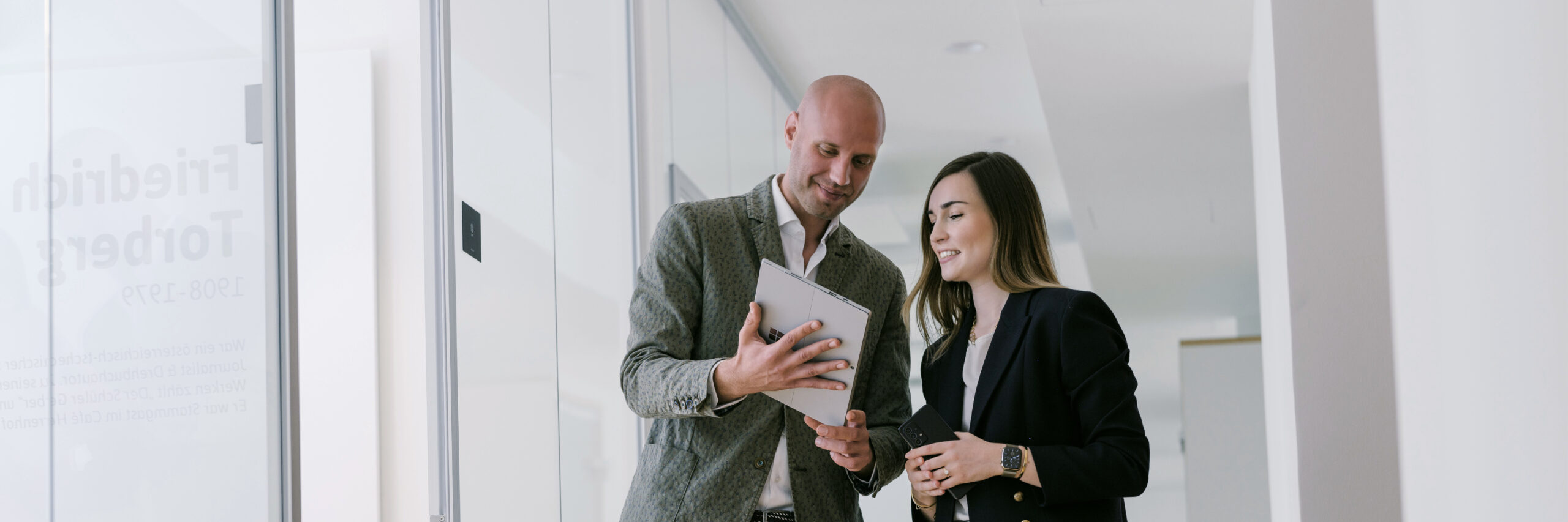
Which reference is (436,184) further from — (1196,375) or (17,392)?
(1196,375)

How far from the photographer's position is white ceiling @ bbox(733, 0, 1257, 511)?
4.08 metres

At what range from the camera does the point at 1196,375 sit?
418 inches

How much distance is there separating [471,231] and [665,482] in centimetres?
106

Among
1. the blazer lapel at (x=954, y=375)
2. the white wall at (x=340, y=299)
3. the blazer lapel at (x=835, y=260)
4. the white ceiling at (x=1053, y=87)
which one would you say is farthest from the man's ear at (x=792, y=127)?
the white ceiling at (x=1053, y=87)

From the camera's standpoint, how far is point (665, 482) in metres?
1.89

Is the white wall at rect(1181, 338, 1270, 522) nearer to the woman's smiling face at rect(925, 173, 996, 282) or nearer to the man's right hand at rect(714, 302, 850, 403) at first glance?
the woman's smiling face at rect(925, 173, 996, 282)

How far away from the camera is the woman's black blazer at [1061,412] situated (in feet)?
5.67

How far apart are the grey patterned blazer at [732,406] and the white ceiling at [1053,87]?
6.48ft

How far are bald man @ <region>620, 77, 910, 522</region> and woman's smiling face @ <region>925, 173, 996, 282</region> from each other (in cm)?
16

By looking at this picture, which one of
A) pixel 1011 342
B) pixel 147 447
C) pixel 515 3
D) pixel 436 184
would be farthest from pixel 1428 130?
pixel 515 3

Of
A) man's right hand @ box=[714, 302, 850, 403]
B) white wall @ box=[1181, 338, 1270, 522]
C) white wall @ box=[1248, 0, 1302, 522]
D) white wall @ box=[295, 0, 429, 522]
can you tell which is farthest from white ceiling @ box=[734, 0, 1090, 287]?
white wall @ box=[1181, 338, 1270, 522]

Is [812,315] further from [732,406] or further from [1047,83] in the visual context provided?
[1047,83]

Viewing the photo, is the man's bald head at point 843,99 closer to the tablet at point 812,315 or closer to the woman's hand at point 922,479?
the tablet at point 812,315

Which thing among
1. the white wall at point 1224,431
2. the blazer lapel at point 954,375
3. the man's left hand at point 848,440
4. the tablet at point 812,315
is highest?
the tablet at point 812,315
